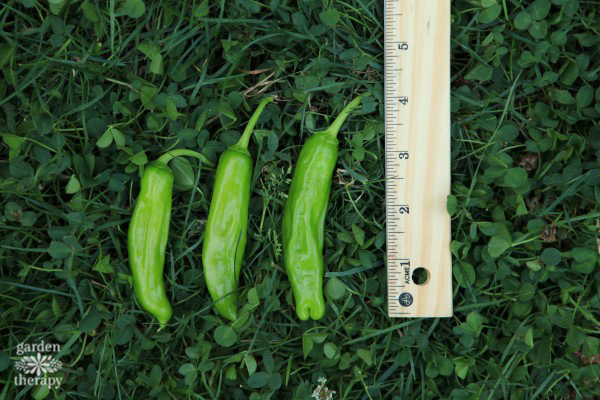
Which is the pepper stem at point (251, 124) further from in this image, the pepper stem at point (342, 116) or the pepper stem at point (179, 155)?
the pepper stem at point (342, 116)

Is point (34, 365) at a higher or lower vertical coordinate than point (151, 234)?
lower

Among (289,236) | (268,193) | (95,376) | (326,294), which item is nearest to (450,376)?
(326,294)

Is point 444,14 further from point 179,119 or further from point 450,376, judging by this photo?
point 450,376

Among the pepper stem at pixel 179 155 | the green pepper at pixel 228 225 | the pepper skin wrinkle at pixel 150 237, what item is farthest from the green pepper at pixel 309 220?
the pepper skin wrinkle at pixel 150 237

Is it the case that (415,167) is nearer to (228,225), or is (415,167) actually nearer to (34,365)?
(228,225)

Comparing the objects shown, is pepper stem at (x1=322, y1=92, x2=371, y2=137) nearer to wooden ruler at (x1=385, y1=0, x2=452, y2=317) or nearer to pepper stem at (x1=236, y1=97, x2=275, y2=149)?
wooden ruler at (x1=385, y1=0, x2=452, y2=317)

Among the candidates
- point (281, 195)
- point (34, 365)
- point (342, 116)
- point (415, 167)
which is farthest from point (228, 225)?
point (34, 365)
